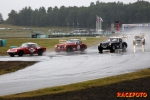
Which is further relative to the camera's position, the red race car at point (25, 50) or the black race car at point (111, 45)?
the black race car at point (111, 45)

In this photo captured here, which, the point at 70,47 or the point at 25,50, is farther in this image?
the point at 70,47

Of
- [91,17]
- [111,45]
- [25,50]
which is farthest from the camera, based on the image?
[91,17]

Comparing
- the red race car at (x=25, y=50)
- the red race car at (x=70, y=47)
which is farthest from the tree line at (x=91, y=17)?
the red race car at (x=25, y=50)

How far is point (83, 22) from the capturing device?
176875mm

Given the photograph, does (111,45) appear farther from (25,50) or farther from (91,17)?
(91,17)

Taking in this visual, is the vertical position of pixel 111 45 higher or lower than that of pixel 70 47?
higher

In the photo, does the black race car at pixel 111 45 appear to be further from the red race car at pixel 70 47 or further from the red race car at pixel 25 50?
the red race car at pixel 25 50

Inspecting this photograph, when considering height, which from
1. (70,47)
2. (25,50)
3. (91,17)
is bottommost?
(70,47)

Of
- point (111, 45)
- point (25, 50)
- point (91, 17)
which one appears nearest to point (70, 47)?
point (111, 45)

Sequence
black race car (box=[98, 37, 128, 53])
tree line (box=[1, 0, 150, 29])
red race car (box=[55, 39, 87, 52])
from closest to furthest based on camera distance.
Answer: black race car (box=[98, 37, 128, 53])
red race car (box=[55, 39, 87, 52])
tree line (box=[1, 0, 150, 29])

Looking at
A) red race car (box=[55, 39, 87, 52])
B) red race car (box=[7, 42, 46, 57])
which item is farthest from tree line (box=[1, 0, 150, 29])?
red race car (box=[7, 42, 46, 57])

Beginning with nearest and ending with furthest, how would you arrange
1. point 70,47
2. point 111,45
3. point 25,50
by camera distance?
point 25,50 → point 111,45 → point 70,47

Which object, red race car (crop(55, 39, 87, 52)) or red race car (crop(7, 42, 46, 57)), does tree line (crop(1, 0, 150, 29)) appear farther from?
red race car (crop(7, 42, 46, 57))

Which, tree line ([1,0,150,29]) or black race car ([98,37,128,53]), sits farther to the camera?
tree line ([1,0,150,29])
